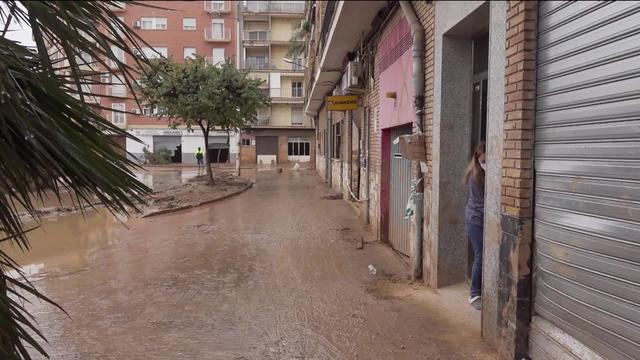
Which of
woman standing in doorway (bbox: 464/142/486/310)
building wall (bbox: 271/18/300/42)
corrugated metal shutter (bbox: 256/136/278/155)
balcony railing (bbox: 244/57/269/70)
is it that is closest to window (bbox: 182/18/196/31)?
balcony railing (bbox: 244/57/269/70)

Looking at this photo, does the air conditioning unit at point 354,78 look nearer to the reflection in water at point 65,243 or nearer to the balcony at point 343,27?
the balcony at point 343,27

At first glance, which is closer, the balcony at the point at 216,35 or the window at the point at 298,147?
the balcony at the point at 216,35

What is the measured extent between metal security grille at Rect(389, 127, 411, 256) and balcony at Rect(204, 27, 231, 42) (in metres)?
46.6

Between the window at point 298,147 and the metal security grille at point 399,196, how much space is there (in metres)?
43.4

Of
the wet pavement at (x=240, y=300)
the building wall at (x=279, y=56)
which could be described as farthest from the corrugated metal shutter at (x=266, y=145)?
the wet pavement at (x=240, y=300)

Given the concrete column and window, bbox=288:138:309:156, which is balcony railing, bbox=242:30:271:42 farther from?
the concrete column

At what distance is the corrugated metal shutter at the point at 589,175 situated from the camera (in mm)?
2762

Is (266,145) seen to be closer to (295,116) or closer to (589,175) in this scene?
(295,116)

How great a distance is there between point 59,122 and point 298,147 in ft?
167

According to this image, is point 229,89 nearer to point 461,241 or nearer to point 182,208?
point 182,208

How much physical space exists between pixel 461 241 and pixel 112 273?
503 centimetres

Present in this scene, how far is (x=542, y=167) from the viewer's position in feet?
11.9

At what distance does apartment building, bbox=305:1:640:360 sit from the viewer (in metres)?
2.84

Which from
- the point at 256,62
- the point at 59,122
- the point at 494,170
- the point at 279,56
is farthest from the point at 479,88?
the point at 256,62
